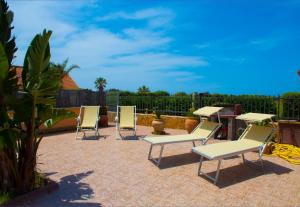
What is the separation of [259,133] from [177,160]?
2305 mm

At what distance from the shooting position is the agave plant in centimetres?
449

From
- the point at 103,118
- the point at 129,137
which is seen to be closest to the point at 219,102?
the point at 129,137

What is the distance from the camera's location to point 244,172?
6551 mm

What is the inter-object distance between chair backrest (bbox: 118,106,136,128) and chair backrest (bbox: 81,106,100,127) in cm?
107

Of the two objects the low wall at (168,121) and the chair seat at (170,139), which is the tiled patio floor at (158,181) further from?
the low wall at (168,121)

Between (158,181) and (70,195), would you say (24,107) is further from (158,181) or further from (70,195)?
(158,181)

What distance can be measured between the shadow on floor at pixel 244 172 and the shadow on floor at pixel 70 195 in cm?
266

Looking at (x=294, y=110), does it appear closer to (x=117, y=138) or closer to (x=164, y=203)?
(x=117, y=138)

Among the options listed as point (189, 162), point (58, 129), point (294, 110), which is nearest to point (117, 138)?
point (58, 129)

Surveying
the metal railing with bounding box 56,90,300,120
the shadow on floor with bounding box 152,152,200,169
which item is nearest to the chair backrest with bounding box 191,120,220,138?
the shadow on floor with bounding box 152,152,200,169

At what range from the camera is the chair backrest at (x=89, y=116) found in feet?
38.1

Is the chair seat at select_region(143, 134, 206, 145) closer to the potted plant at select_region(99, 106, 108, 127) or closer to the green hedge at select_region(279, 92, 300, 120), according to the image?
the green hedge at select_region(279, 92, 300, 120)

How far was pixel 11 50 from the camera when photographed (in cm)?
498

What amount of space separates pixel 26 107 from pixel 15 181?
4.58 ft
